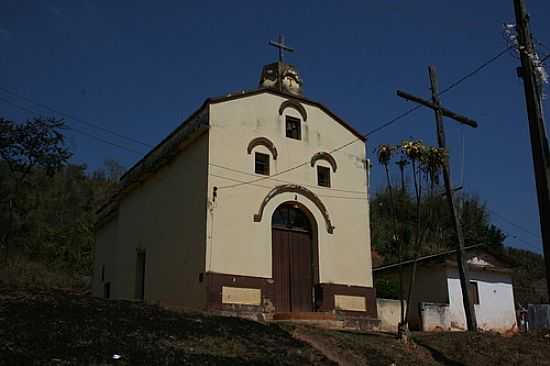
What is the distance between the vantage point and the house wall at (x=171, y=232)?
19941 millimetres

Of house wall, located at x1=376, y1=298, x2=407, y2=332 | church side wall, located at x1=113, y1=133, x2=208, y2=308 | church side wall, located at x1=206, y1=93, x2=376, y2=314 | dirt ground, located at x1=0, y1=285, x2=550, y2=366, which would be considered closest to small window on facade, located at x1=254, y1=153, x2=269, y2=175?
church side wall, located at x1=206, y1=93, x2=376, y2=314

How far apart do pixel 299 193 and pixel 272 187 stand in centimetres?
109

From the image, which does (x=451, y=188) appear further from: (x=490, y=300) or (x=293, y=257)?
(x=490, y=300)

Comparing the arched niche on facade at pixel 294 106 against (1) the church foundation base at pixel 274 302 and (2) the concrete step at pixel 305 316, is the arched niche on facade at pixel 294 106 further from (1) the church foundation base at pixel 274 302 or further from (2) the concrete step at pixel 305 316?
(2) the concrete step at pixel 305 316

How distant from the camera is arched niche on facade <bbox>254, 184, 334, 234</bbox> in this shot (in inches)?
810

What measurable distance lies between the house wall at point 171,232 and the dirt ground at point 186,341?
10.9 feet

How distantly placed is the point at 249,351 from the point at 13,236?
38.3 m

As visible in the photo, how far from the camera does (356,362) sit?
1439 cm

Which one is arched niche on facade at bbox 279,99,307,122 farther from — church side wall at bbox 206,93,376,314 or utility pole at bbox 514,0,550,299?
utility pole at bbox 514,0,550,299

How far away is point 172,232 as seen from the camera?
22.0 metres

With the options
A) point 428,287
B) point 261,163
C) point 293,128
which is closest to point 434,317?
point 428,287

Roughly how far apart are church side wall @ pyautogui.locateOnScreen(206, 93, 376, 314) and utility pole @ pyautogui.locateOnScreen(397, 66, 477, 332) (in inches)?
134

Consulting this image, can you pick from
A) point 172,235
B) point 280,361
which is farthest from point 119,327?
point 172,235

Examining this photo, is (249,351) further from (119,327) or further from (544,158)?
(544,158)
